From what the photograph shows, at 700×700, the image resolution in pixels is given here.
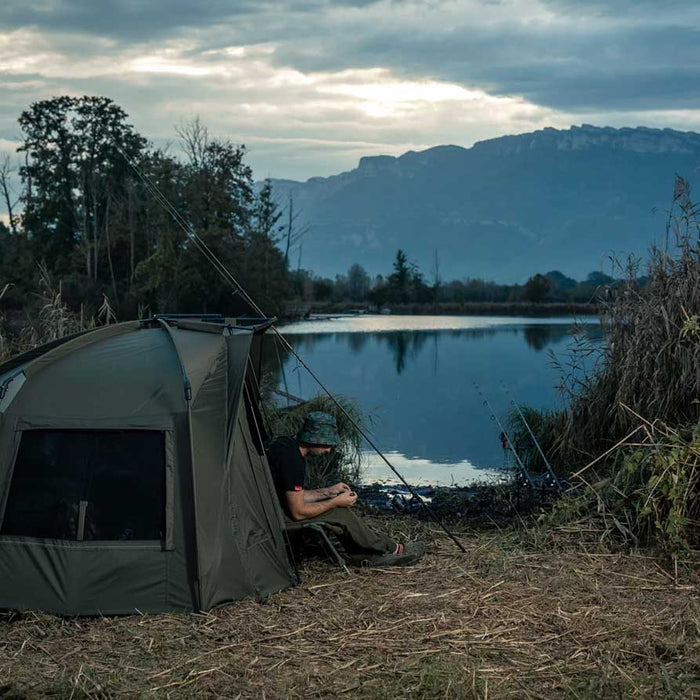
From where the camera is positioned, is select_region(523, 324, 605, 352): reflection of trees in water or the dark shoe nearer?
the dark shoe

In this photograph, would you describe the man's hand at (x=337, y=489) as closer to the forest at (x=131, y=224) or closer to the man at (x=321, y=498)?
the man at (x=321, y=498)

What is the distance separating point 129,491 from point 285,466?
1.20 m

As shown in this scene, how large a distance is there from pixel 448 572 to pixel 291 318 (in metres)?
52.4

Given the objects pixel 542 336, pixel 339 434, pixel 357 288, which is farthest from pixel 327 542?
pixel 357 288

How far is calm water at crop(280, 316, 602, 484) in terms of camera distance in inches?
621

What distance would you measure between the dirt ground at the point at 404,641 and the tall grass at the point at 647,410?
2.05 ft

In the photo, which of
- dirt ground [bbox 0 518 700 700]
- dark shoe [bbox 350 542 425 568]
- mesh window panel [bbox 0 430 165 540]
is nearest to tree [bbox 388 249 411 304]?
dark shoe [bbox 350 542 425 568]

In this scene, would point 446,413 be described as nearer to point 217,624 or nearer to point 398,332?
point 217,624

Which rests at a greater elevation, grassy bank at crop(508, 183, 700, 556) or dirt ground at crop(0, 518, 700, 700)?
grassy bank at crop(508, 183, 700, 556)

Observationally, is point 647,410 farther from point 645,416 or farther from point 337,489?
point 337,489

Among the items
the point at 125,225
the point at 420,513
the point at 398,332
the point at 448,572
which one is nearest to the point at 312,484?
the point at 420,513

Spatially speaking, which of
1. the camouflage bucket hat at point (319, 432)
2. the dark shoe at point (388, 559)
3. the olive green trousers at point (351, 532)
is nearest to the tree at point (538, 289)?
the dark shoe at point (388, 559)

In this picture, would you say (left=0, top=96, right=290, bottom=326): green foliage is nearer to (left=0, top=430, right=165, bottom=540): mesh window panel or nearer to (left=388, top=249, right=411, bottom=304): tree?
(left=388, top=249, right=411, bottom=304): tree

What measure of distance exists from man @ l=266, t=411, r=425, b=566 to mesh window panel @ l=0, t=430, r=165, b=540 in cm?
102
